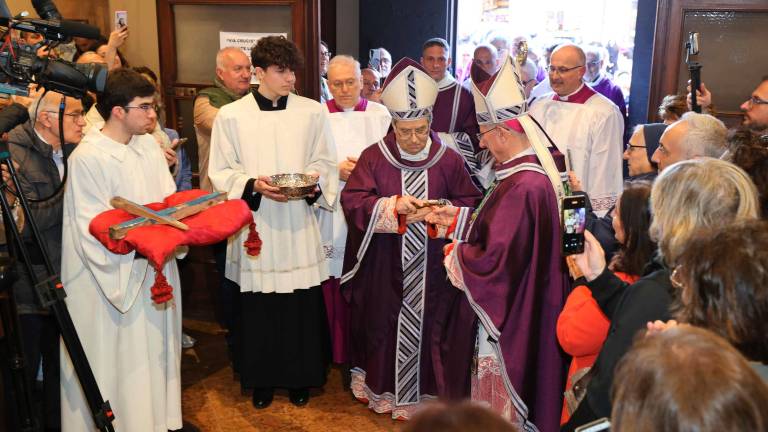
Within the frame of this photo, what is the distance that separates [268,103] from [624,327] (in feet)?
7.84

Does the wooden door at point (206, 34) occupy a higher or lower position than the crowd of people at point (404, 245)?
higher

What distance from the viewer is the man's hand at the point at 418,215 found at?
360cm

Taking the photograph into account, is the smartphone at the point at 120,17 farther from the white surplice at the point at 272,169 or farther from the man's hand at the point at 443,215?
the man's hand at the point at 443,215

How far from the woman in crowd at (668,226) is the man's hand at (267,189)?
1943 millimetres

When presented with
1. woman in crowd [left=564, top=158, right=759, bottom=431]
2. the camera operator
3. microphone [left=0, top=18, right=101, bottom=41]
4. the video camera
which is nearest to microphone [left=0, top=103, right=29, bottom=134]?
the video camera

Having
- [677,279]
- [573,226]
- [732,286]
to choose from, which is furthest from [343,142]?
[732,286]

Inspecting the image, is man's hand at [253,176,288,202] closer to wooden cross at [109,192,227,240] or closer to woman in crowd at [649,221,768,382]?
wooden cross at [109,192,227,240]

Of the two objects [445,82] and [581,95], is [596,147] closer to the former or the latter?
[581,95]

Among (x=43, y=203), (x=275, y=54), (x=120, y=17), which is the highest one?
(x=120, y=17)

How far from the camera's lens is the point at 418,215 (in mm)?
3621

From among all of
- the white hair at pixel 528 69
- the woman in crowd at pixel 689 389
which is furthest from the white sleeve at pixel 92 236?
the white hair at pixel 528 69

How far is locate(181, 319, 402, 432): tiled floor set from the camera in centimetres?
386

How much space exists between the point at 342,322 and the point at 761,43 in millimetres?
3315

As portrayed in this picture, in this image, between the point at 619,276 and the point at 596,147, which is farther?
the point at 596,147
